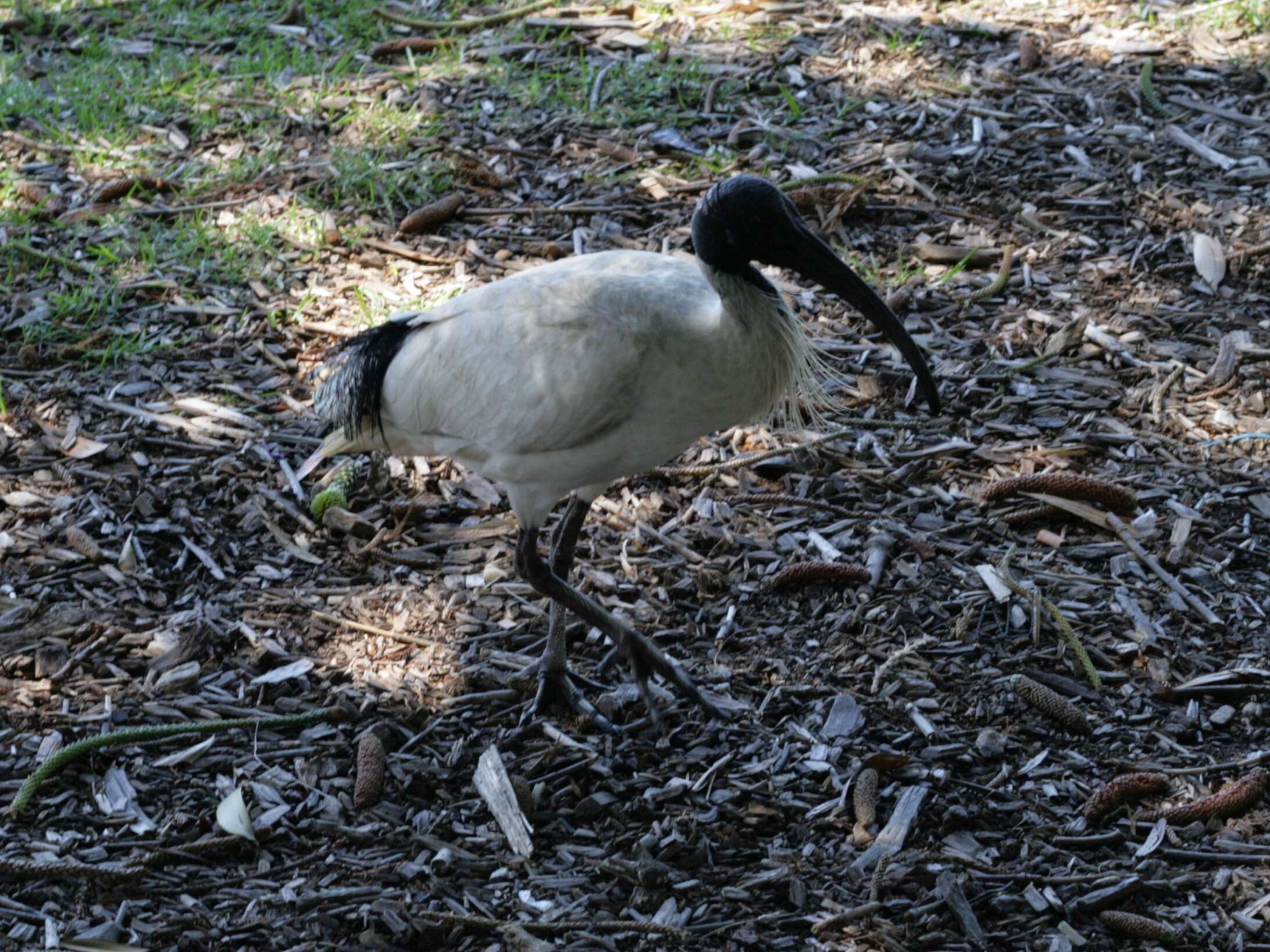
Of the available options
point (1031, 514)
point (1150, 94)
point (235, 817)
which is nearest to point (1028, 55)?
point (1150, 94)

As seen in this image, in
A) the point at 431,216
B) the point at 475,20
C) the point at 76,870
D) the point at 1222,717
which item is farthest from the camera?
the point at 475,20

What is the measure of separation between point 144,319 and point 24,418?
885 millimetres

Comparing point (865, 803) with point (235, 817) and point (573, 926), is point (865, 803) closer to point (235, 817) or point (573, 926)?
point (573, 926)

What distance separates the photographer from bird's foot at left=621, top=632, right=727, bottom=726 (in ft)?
15.1

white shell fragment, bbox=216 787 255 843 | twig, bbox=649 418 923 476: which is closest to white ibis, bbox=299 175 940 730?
twig, bbox=649 418 923 476

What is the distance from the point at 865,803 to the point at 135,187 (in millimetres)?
5427

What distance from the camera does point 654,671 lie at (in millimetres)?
4656

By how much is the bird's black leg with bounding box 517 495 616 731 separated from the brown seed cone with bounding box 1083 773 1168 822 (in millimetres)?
1538

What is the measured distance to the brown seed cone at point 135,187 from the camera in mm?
7461

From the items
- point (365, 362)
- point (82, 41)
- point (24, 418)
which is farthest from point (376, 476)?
point (82, 41)

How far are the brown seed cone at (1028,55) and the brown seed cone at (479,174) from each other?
3.15 m

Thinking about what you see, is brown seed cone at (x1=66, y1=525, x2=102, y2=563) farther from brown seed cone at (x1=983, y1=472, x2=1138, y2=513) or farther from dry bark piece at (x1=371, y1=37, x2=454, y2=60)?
dry bark piece at (x1=371, y1=37, x2=454, y2=60)

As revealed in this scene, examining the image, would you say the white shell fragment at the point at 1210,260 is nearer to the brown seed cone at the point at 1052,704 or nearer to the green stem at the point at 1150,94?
the green stem at the point at 1150,94

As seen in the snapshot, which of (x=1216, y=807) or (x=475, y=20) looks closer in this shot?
(x=1216, y=807)
